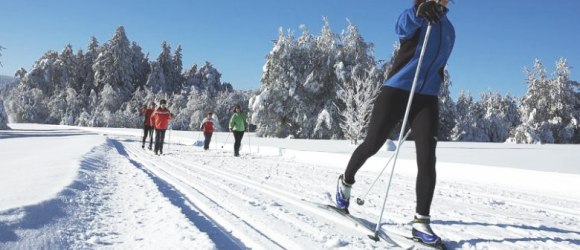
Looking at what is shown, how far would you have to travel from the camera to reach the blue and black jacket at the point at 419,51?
3018mm

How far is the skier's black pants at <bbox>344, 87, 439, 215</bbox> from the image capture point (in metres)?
3.00

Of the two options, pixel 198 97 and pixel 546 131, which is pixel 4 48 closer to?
pixel 198 97

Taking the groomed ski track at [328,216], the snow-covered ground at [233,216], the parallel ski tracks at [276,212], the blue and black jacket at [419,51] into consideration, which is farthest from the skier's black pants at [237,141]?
the blue and black jacket at [419,51]

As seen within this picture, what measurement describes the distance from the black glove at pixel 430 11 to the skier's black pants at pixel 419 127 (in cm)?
52

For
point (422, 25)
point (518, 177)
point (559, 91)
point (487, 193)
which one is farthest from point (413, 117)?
point (559, 91)

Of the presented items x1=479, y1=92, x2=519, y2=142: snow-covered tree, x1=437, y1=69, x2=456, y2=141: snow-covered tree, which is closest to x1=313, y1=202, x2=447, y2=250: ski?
x1=437, y1=69, x2=456, y2=141: snow-covered tree

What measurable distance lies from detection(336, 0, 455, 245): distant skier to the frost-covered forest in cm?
2198

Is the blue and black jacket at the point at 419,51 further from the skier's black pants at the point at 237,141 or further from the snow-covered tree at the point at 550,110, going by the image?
the snow-covered tree at the point at 550,110

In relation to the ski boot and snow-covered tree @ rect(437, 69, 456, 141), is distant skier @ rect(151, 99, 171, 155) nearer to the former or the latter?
the ski boot

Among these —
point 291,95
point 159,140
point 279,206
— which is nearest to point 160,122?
point 159,140

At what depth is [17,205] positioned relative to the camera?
2900 millimetres

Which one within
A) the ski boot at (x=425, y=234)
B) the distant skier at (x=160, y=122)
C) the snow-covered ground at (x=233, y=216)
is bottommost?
the snow-covered ground at (x=233, y=216)

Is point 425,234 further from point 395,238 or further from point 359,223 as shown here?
point 359,223

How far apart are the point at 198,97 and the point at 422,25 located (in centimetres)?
7097
